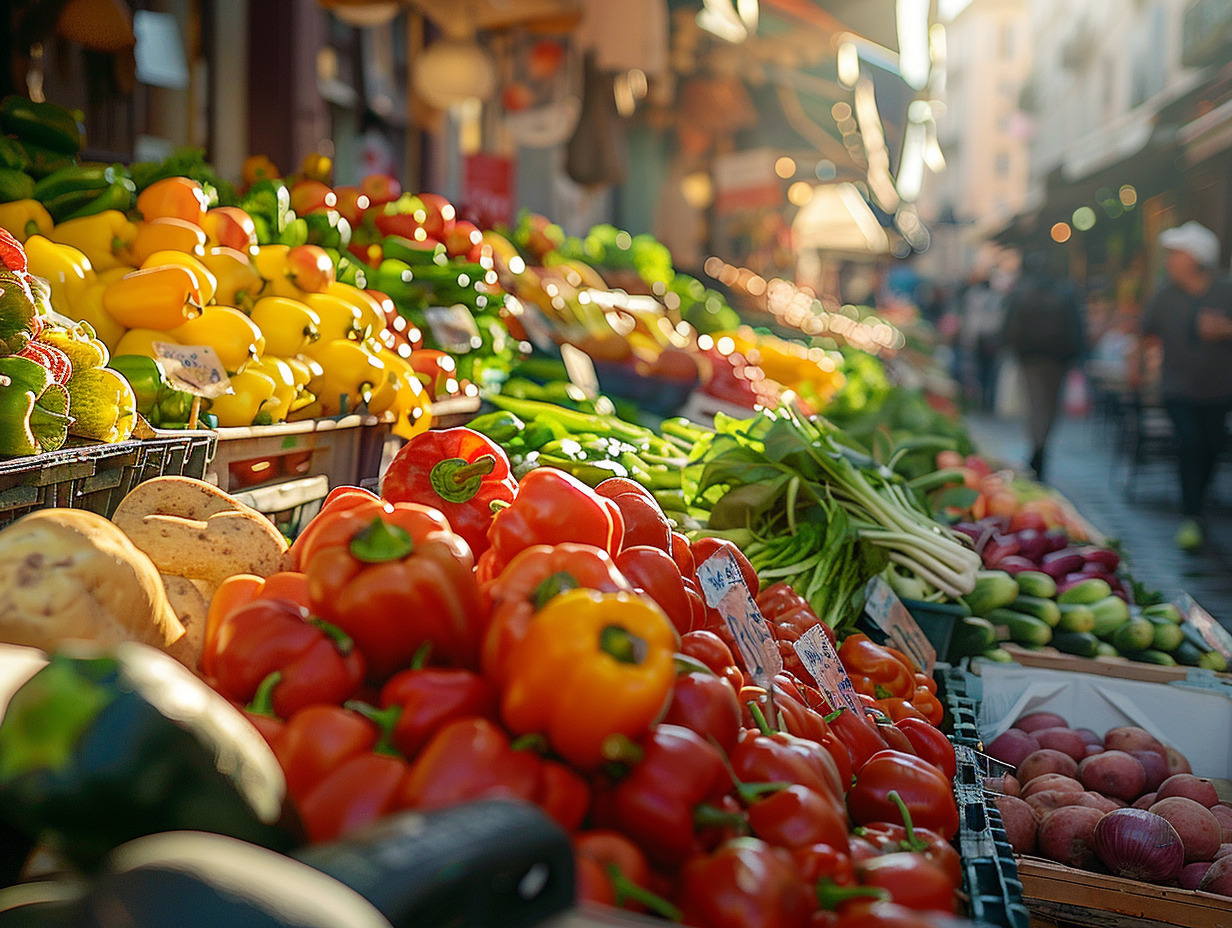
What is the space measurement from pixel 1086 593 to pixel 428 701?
3131 mm

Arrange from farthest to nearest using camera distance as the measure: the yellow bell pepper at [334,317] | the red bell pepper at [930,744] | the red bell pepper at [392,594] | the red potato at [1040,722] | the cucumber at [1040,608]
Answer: the cucumber at [1040,608] < the yellow bell pepper at [334,317] < the red potato at [1040,722] < the red bell pepper at [930,744] < the red bell pepper at [392,594]

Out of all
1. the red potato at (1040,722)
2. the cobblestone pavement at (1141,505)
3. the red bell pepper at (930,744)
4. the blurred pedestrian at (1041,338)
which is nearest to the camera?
the red bell pepper at (930,744)

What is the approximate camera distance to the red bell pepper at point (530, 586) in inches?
55.2

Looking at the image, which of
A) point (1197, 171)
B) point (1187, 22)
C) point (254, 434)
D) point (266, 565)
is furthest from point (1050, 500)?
point (1187, 22)

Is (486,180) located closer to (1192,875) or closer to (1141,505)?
(1141,505)

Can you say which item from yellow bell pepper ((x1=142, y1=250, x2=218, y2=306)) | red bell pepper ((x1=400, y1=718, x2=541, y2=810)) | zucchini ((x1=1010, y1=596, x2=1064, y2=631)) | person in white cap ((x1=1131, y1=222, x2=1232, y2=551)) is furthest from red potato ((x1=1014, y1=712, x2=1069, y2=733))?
person in white cap ((x1=1131, y1=222, x2=1232, y2=551))

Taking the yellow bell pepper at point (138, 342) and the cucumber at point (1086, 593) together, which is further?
the cucumber at point (1086, 593)

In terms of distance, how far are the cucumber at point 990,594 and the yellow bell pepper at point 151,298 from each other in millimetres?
2625

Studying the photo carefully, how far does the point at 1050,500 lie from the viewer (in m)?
5.73

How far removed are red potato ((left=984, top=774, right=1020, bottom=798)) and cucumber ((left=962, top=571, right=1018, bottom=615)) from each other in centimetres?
84

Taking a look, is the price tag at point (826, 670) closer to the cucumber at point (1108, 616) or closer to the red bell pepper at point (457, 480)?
the red bell pepper at point (457, 480)

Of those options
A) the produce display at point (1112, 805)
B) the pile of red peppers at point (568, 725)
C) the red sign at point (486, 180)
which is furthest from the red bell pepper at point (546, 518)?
the red sign at point (486, 180)

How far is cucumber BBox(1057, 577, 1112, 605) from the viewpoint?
378 cm

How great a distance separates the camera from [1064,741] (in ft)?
9.67
